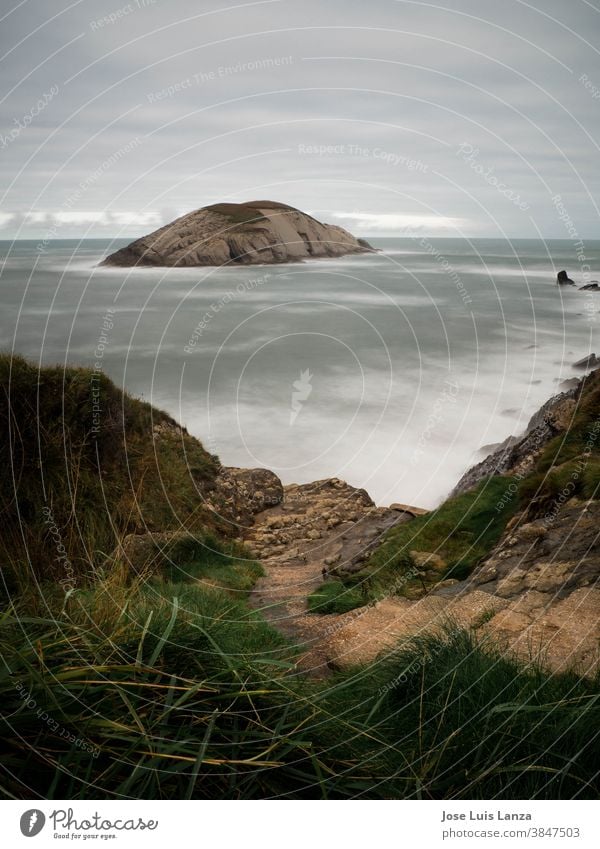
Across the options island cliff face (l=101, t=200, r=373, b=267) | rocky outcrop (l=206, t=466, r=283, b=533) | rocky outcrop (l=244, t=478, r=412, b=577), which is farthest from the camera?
island cliff face (l=101, t=200, r=373, b=267)

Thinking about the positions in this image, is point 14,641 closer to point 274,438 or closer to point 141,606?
point 141,606

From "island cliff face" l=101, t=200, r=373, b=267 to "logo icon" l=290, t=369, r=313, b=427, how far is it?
127 inches

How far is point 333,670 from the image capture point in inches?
159

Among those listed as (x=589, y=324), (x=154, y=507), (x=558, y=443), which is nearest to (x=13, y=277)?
(x=154, y=507)

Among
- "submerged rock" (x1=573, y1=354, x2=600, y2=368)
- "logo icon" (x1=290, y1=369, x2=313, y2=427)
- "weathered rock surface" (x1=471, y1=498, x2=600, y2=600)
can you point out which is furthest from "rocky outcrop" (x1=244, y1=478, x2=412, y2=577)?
"submerged rock" (x1=573, y1=354, x2=600, y2=368)

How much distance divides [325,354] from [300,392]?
2.36m

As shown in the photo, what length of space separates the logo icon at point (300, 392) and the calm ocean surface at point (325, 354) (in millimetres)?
47

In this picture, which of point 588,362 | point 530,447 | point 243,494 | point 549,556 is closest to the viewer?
point 549,556

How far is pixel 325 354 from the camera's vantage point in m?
17.6

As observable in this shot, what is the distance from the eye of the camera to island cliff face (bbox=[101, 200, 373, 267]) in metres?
12.5

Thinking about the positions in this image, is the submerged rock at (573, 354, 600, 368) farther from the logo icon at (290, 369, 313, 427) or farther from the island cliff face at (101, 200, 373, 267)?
the logo icon at (290, 369, 313, 427)

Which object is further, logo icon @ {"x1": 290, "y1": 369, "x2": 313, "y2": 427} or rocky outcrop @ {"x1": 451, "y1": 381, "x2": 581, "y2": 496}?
logo icon @ {"x1": 290, "y1": 369, "x2": 313, "y2": 427}
